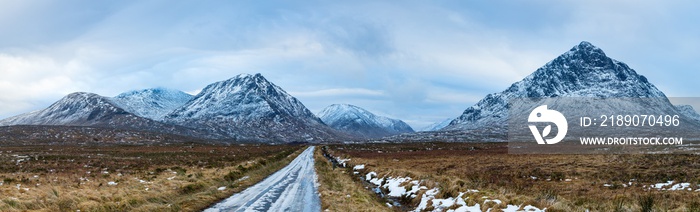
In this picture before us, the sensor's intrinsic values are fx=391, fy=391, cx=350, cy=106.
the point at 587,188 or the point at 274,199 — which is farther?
the point at 587,188

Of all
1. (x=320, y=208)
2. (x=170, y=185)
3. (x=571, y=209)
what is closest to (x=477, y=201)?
(x=571, y=209)

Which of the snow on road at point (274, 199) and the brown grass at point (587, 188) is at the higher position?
the brown grass at point (587, 188)

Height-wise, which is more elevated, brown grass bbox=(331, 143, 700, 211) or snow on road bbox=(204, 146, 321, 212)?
brown grass bbox=(331, 143, 700, 211)

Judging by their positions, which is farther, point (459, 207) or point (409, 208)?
point (409, 208)

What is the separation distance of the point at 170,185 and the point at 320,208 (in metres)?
10.2

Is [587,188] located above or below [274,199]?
above

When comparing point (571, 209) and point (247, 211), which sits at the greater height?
point (571, 209)

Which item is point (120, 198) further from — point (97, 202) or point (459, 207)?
point (459, 207)

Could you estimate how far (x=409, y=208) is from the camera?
63.1 feet

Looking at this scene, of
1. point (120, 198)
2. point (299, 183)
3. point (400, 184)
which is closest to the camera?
point (120, 198)

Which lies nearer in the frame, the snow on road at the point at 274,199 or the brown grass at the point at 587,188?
the brown grass at the point at 587,188

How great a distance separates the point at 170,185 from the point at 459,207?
53.2 feet

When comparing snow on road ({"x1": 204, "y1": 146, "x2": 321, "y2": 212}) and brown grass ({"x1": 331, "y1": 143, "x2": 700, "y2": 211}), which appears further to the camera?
snow on road ({"x1": 204, "y1": 146, "x2": 321, "y2": 212})

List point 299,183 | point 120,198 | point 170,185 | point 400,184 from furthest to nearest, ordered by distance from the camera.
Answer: point 299,183, point 400,184, point 170,185, point 120,198
